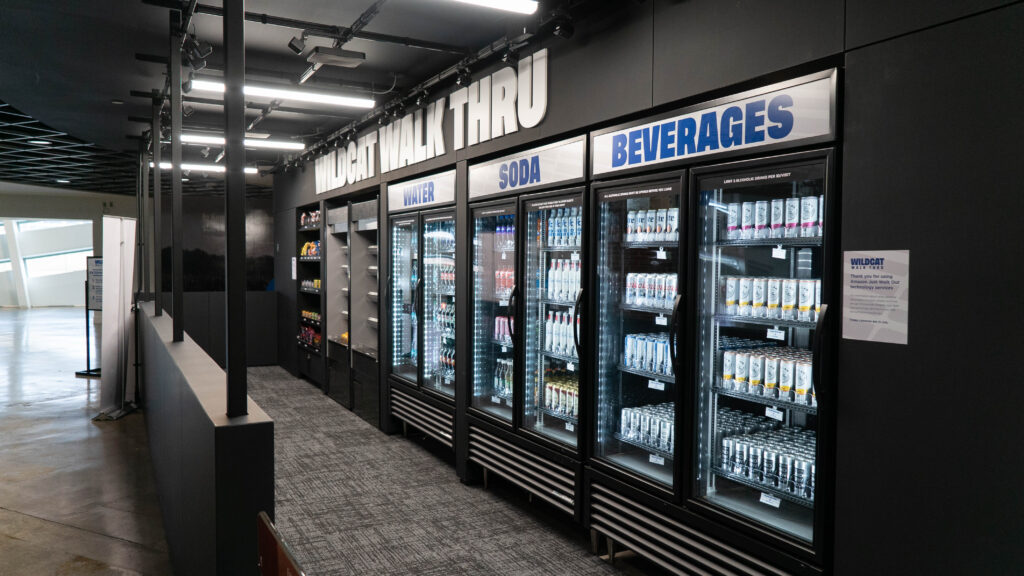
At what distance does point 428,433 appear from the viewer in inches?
230

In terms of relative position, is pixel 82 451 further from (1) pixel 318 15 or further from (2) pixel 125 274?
(1) pixel 318 15

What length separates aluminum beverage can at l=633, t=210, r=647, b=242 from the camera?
3.71 m

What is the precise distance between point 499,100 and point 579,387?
2123 mm

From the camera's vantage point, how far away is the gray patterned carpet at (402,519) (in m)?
3.79

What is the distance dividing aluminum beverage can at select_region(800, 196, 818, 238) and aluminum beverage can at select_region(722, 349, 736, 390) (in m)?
0.67

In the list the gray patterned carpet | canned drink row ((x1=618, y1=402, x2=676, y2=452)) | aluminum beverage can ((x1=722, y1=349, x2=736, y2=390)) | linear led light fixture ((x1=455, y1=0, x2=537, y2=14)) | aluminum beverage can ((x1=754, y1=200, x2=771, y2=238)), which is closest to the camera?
aluminum beverage can ((x1=754, y1=200, x2=771, y2=238))

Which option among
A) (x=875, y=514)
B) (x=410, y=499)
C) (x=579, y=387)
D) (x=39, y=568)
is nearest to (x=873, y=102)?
(x=875, y=514)

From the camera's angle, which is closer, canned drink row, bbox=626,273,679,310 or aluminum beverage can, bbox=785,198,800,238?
aluminum beverage can, bbox=785,198,800,238

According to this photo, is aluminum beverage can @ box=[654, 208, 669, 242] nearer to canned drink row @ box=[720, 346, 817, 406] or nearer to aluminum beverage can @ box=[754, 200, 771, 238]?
aluminum beverage can @ box=[754, 200, 771, 238]

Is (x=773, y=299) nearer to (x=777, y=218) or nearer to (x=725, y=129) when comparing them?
(x=777, y=218)

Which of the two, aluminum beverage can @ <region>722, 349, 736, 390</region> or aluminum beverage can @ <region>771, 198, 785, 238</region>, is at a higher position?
aluminum beverage can @ <region>771, 198, 785, 238</region>

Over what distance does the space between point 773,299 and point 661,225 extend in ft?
2.53

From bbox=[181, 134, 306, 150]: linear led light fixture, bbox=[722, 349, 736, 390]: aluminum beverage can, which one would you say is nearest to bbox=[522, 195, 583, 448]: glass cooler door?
bbox=[722, 349, 736, 390]: aluminum beverage can

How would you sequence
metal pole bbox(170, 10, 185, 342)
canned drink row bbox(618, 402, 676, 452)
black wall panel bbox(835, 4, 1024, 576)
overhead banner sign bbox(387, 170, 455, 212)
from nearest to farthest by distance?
black wall panel bbox(835, 4, 1024, 576)
canned drink row bbox(618, 402, 676, 452)
metal pole bbox(170, 10, 185, 342)
overhead banner sign bbox(387, 170, 455, 212)
